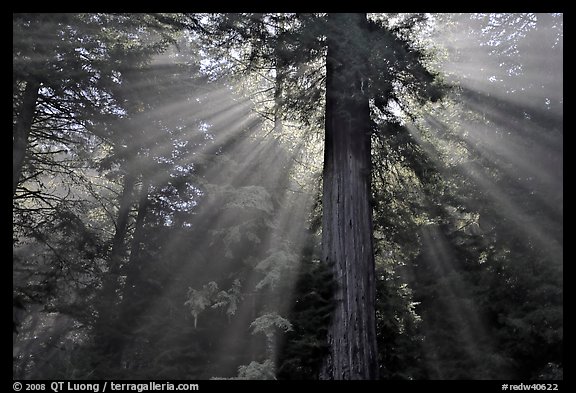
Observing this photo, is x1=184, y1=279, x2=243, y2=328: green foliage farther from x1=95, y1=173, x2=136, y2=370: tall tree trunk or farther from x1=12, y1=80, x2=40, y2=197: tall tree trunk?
x1=12, y1=80, x2=40, y2=197: tall tree trunk

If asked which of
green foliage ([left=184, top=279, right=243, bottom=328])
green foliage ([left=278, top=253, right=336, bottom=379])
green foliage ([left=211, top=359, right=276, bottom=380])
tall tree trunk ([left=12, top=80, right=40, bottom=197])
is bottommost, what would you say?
green foliage ([left=211, top=359, right=276, bottom=380])

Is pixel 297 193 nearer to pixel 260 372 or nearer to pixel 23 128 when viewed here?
pixel 260 372

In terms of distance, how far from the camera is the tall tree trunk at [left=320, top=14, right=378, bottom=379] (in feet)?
16.9

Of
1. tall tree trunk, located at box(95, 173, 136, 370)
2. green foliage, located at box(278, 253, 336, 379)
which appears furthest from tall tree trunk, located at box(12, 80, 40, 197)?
green foliage, located at box(278, 253, 336, 379)

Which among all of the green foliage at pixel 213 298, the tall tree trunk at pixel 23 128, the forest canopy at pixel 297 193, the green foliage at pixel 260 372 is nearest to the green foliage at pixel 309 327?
the forest canopy at pixel 297 193

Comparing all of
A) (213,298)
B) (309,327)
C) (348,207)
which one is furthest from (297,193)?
(309,327)

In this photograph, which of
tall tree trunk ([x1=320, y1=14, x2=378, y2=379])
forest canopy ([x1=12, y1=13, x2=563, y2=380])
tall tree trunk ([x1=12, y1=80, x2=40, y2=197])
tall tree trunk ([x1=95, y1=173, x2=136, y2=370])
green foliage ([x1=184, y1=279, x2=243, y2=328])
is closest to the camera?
tall tree trunk ([x1=320, y1=14, x2=378, y2=379])

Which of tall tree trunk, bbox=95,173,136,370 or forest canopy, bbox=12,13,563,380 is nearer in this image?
forest canopy, bbox=12,13,563,380

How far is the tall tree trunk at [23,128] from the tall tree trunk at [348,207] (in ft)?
20.6

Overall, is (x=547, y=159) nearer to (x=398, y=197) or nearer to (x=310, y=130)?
(x=398, y=197)

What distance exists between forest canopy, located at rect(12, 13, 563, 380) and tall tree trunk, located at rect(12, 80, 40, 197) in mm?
50

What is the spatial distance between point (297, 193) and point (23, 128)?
694 centimetres
